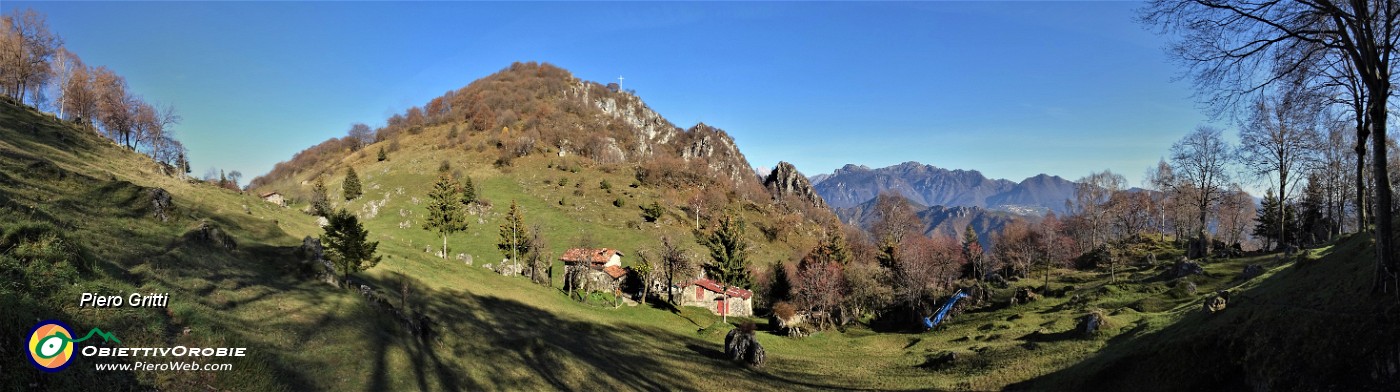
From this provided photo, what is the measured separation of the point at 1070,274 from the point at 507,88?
187m

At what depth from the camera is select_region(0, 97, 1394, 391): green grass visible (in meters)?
14.2

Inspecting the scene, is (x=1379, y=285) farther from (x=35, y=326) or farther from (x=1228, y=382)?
(x=35, y=326)

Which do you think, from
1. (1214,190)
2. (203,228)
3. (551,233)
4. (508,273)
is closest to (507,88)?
(551,233)

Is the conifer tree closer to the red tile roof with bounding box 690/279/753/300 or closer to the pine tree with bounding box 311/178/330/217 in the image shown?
the pine tree with bounding box 311/178/330/217

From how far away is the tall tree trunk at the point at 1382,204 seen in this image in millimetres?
12133

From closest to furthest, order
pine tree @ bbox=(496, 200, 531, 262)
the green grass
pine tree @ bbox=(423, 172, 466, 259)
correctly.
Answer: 1. the green grass
2. pine tree @ bbox=(423, 172, 466, 259)
3. pine tree @ bbox=(496, 200, 531, 262)

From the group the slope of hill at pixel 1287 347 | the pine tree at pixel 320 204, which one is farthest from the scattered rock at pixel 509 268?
the slope of hill at pixel 1287 347

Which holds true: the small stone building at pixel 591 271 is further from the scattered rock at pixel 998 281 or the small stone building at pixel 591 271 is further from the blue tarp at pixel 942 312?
the scattered rock at pixel 998 281

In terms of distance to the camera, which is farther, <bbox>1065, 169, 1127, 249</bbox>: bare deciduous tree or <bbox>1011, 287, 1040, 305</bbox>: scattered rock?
<bbox>1065, 169, 1127, 249</bbox>: bare deciduous tree

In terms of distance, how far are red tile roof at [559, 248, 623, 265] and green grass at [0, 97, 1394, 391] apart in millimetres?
8757

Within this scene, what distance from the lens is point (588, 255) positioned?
213 feet

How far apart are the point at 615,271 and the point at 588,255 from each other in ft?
14.9

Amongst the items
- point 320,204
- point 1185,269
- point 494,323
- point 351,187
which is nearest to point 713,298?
point 494,323

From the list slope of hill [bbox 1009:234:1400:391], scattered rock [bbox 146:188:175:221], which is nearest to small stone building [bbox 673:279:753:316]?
slope of hill [bbox 1009:234:1400:391]
